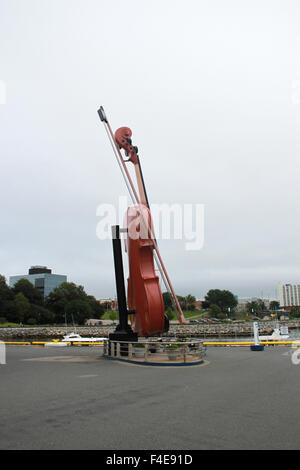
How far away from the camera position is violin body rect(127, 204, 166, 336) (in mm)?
20188

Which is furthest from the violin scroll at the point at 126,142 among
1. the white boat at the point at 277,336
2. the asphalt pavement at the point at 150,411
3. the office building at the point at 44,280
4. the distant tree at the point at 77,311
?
the office building at the point at 44,280

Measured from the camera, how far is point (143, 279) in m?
20.5

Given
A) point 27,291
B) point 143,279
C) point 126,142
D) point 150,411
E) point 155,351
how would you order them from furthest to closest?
point 27,291 < point 126,142 < point 143,279 < point 155,351 < point 150,411

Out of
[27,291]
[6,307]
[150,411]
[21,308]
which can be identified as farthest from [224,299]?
[150,411]

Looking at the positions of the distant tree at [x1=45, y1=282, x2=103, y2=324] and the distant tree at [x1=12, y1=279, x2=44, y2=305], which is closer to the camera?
the distant tree at [x1=45, y1=282, x2=103, y2=324]

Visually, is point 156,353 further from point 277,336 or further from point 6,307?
point 6,307

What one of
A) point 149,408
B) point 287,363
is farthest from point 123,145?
point 149,408

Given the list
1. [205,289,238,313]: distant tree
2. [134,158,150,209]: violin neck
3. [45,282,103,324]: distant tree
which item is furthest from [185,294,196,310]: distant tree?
[134,158,150,209]: violin neck

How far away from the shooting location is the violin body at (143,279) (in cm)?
2019

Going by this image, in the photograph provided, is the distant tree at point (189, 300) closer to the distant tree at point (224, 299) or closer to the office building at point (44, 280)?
the distant tree at point (224, 299)

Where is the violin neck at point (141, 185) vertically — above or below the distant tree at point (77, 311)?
above

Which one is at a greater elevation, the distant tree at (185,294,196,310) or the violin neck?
the violin neck

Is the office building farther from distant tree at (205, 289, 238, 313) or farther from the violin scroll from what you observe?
the violin scroll
